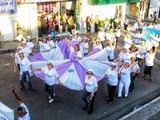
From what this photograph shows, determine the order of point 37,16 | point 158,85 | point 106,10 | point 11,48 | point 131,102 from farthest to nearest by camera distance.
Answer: point 106,10
point 37,16
point 11,48
point 158,85
point 131,102

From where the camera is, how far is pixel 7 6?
57.0 feet

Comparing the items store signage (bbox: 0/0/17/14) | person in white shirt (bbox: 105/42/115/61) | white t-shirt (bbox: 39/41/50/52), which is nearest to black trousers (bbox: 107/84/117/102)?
person in white shirt (bbox: 105/42/115/61)

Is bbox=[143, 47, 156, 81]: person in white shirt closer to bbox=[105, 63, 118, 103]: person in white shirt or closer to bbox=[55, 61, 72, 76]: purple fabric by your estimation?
bbox=[105, 63, 118, 103]: person in white shirt

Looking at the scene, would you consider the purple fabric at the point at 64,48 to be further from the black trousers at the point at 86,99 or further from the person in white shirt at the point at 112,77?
the black trousers at the point at 86,99

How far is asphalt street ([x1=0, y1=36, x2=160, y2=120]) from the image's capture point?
9.75 m

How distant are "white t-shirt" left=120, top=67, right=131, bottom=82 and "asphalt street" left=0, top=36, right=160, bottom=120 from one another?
2.89 ft

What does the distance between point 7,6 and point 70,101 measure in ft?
30.4

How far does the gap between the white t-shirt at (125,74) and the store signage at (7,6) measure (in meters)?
9.93

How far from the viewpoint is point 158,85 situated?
12516 mm

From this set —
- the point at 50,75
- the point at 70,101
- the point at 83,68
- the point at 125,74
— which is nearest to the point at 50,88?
the point at 50,75

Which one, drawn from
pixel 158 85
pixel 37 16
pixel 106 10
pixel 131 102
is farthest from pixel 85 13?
pixel 131 102

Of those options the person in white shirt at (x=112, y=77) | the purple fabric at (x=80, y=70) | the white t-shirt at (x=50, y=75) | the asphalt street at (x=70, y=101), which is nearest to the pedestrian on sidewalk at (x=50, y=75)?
the white t-shirt at (x=50, y=75)

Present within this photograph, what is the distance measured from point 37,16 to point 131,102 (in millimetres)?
10849

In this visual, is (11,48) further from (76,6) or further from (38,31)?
(76,6)
